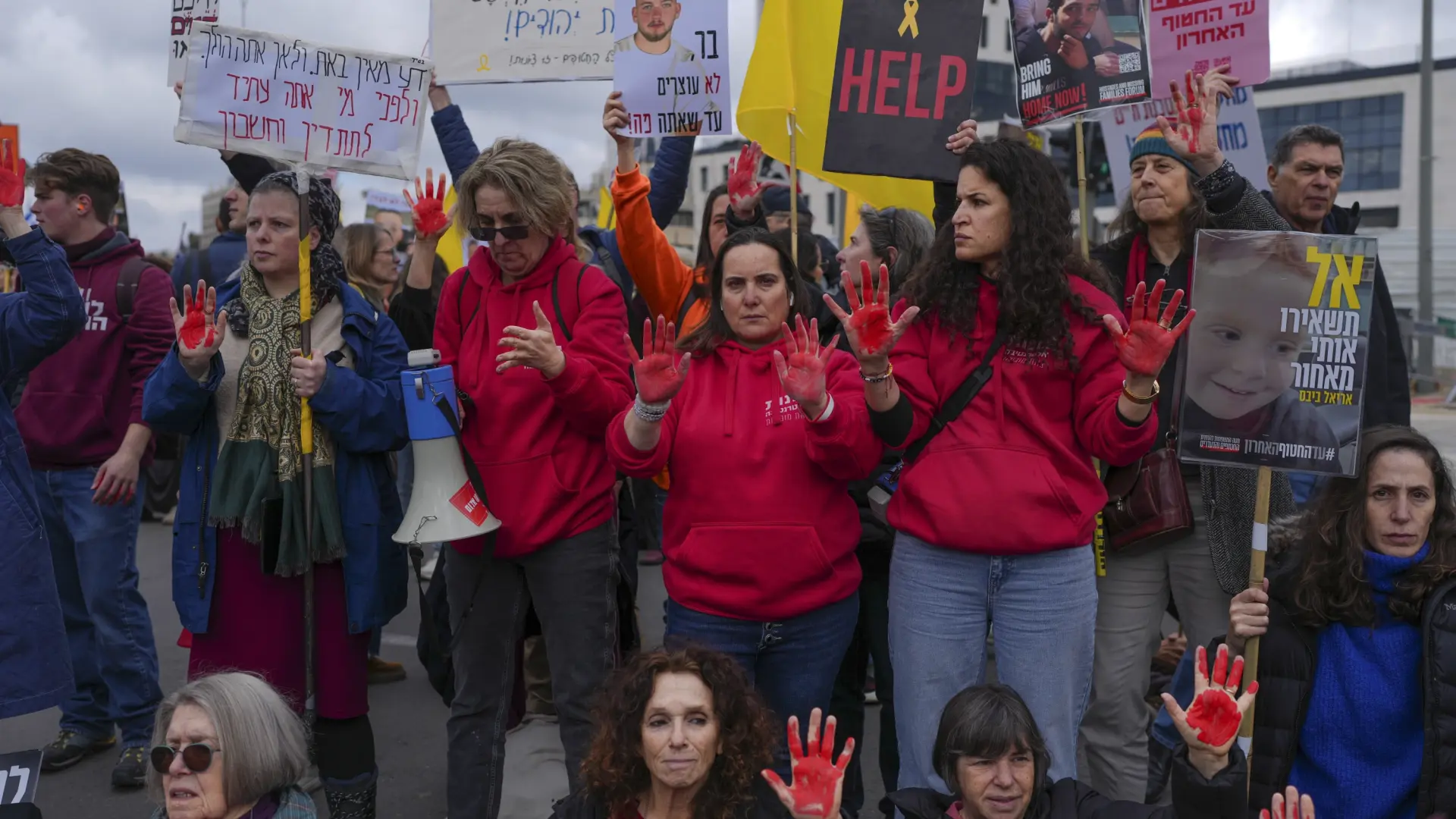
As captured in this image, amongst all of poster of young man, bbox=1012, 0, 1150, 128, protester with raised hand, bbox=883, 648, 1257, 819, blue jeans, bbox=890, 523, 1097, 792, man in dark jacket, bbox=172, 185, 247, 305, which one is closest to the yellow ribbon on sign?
poster of young man, bbox=1012, 0, 1150, 128

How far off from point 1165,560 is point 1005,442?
38.4 inches

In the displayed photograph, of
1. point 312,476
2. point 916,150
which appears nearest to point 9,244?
point 312,476

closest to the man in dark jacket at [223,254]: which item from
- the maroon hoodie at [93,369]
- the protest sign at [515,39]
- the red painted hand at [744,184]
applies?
the maroon hoodie at [93,369]

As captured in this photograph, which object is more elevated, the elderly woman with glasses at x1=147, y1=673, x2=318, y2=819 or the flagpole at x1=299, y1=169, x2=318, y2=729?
the flagpole at x1=299, y1=169, x2=318, y2=729

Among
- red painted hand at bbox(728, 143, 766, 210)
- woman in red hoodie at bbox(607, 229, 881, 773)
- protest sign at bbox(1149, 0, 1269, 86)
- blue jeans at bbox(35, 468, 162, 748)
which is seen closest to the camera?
woman in red hoodie at bbox(607, 229, 881, 773)

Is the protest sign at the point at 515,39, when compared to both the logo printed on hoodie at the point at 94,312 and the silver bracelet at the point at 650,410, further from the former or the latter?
the silver bracelet at the point at 650,410

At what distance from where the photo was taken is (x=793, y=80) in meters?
4.54

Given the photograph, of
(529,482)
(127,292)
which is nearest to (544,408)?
(529,482)

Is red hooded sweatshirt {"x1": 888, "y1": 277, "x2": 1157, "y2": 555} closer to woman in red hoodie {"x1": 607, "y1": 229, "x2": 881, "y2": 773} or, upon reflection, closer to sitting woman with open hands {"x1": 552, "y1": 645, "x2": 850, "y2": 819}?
woman in red hoodie {"x1": 607, "y1": 229, "x2": 881, "y2": 773}

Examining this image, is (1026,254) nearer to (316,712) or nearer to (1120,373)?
(1120,373)

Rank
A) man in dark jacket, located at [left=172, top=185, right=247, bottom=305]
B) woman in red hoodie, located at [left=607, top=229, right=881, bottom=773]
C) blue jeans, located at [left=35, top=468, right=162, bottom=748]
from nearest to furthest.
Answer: woman in red hoodie, located at [left=607, top=229, right=881, bottom=773]
blue jeans, located at [left=35, top=468, right=162, bottom=748]
man in dark jacket, located at [left=172, top=185, right=247, bottom=305]

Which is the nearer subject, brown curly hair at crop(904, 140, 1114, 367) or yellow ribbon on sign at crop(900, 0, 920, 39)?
brown curly hair at crop(904, 140, 1114, 367)

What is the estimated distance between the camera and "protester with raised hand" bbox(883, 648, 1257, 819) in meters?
2.85

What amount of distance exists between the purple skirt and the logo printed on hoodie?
59.6 inches
